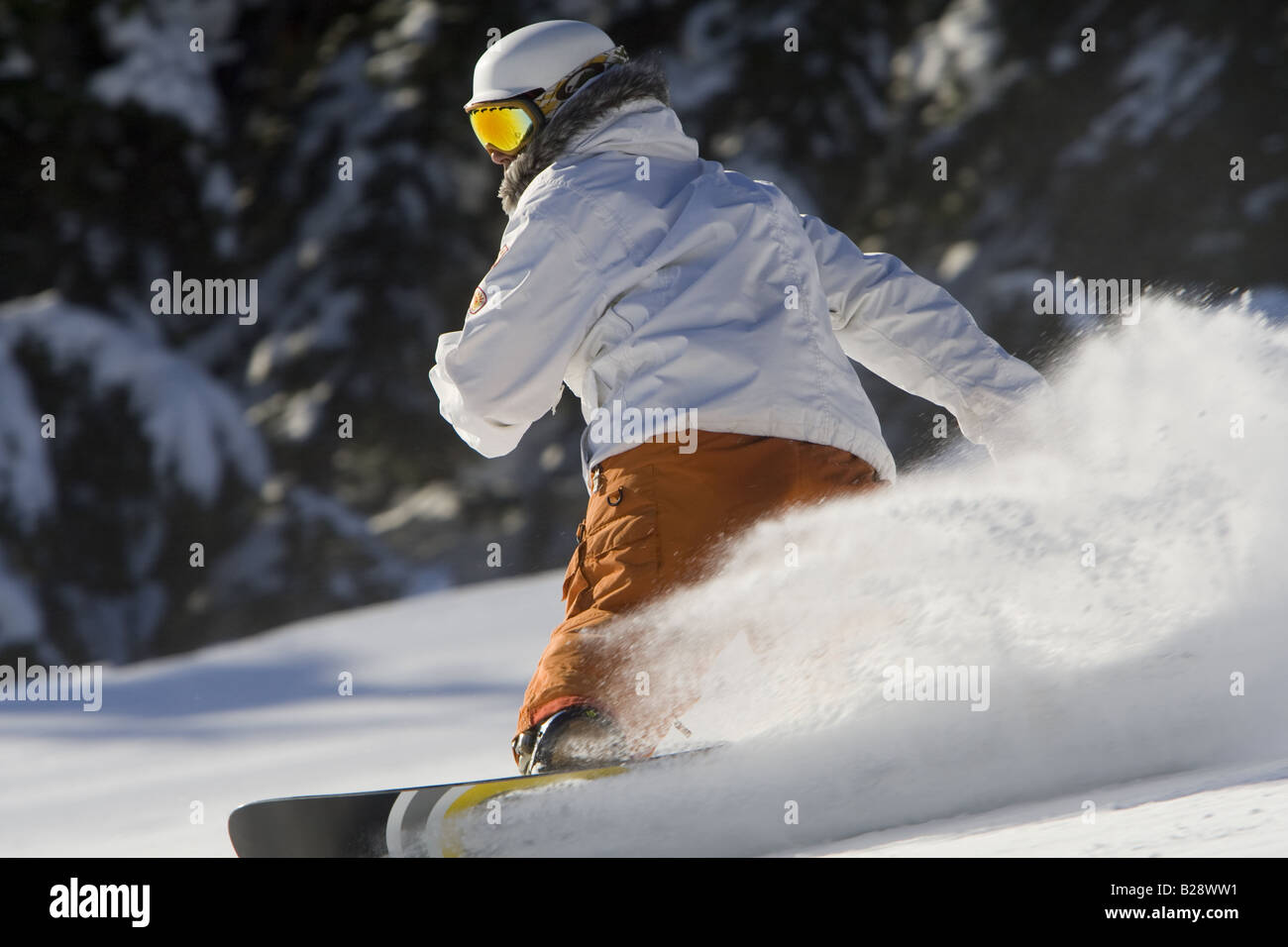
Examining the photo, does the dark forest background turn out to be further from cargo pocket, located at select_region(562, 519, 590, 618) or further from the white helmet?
cargo pocket, located at select_region(562, 519, 590, 618)

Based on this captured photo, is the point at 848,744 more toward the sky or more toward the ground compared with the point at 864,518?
more toward the ground

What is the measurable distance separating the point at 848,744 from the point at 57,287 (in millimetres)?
7374

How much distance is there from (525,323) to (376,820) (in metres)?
0.74

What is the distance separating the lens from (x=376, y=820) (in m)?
1.87

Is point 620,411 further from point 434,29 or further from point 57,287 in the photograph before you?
point 57,287

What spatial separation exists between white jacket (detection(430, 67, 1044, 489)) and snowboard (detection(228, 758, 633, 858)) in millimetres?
520

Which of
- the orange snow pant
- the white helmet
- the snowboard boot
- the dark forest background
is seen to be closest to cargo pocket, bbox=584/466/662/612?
the orange snow pant

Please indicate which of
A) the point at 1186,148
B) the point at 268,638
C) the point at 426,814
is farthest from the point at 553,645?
the point at 1186,148

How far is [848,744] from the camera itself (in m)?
1.92

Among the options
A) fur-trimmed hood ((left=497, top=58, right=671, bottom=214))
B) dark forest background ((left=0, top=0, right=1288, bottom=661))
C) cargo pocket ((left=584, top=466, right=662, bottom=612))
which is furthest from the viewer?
dark forest background ((left=0, top=0, right=1288, bottom=661))

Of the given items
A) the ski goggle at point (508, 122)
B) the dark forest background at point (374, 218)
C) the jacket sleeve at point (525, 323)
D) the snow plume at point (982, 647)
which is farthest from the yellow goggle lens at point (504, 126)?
the dark forest background at point (374, 218)

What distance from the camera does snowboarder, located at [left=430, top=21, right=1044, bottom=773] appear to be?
197 centimetres

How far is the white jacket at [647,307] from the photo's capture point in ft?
6.52

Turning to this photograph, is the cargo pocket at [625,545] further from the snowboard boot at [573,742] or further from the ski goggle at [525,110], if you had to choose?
the ski goggle at [525,110]
